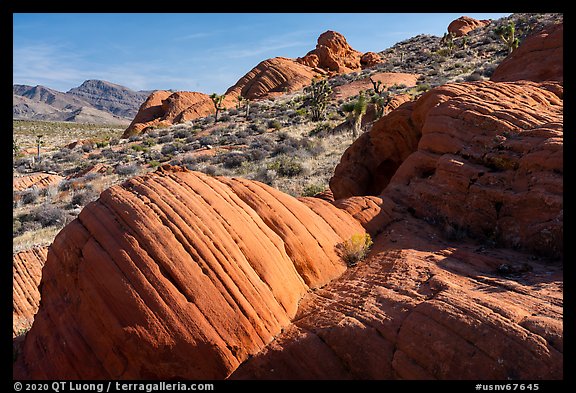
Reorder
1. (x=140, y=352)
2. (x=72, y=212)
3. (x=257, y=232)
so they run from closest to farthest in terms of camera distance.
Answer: (x=140, y=352)
(x=257, y=232)
(x=72, y=212)

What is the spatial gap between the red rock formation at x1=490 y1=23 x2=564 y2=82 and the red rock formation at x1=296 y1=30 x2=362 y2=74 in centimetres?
5111

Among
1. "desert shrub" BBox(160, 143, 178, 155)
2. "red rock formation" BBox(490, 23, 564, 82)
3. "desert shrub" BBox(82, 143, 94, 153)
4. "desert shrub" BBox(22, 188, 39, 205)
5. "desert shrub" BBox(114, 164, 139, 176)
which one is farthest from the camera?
"desert shrub" BBox(82, 143, 94, 153)

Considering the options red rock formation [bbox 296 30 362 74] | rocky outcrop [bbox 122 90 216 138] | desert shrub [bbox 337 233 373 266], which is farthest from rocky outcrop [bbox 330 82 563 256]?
red rock formation [bbox 296 30 362 74]

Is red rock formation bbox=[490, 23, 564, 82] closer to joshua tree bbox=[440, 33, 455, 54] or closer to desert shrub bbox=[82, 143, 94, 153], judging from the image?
desert shrub bbox=[82, 143, 94, 153]

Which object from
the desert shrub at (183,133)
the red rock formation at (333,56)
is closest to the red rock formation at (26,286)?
the desert shrub at (183,133)

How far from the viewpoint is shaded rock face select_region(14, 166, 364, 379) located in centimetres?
439

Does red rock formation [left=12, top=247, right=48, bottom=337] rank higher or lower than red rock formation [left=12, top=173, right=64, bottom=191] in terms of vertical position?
lower

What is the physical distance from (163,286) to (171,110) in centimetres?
5029

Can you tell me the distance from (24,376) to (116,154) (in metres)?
28.7

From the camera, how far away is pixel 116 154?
30.9 metres

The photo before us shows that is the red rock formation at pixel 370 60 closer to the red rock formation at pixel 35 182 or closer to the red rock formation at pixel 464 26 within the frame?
the red rock formation at pixel 464 26

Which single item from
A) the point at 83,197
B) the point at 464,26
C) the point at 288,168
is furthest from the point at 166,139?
the point at 464,26
